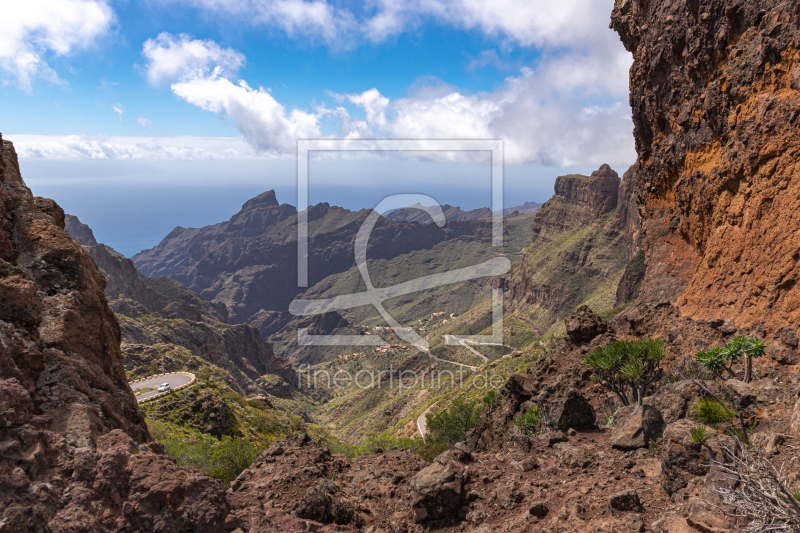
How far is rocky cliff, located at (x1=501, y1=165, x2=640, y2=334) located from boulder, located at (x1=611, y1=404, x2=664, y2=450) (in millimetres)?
97577

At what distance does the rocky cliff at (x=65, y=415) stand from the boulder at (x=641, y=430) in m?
9.58

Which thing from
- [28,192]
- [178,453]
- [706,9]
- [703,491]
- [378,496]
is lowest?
[178,453]

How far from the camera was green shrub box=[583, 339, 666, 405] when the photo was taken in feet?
42.5

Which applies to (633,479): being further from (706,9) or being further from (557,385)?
(706,9)

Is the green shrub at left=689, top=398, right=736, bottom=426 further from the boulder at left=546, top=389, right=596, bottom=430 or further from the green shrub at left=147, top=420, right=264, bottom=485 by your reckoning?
the green shrub at left=147, top=420, right=264, bottom=485

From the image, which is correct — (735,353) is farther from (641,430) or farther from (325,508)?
(325,508)

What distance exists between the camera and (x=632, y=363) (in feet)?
42.7

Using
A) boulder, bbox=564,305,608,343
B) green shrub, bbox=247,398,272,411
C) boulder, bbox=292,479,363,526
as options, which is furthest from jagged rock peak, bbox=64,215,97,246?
boulder, bbox=292,479,363,526

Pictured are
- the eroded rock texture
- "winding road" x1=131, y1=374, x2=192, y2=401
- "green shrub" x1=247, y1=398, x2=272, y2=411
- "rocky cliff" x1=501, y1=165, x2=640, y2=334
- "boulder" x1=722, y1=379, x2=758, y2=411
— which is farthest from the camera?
"rocky cliff" x1=501, y1=165, x2=640, y2=334

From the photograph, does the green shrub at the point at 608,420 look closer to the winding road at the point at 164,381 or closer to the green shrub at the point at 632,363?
the green shrub at the point at 632,363

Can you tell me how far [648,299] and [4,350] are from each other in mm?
23592

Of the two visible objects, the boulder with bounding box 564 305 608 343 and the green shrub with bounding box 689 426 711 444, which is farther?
the boulder with bounding box 564 305 608 343

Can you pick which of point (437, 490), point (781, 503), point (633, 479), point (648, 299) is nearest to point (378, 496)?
point (437, 490)

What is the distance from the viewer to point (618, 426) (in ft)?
37.4
